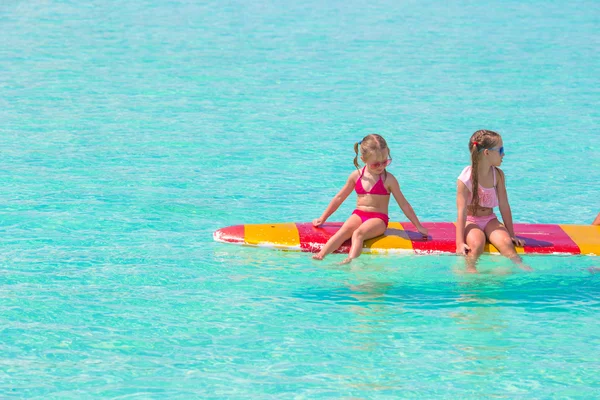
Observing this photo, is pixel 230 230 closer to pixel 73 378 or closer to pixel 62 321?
pixel 62 321

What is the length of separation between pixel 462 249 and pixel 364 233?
62 centimetres

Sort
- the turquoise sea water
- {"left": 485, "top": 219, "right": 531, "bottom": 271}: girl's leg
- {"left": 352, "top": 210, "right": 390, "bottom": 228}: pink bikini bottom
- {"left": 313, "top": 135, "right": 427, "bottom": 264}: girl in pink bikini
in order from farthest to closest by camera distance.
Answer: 1. {"left": 352, "top": 210, "right": 390, "bottom": 228}: pink bikini bottom
2. {"left": 313, "top": 135, "right": 427, "bottom": 264}: girl in pink bikini
3. {"left": 485, "top": 219, "right": 531, "bottom": 271}: girl's leg
4. the turquoise sea water

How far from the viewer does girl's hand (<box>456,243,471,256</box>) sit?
20.4ft

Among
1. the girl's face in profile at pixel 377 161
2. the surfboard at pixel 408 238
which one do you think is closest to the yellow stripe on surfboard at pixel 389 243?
the surfboard at pixel 408 238

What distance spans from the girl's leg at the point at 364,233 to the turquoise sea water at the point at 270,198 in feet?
0.41

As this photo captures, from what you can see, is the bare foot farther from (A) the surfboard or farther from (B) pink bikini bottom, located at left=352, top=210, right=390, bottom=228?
(B) pink bikini bottom, located at left=352, top=210, right=390, bottom=228

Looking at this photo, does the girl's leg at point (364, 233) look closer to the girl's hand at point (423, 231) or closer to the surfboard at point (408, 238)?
the surfboard at point (408, 238)

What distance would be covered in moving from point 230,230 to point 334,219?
1440 millimetres

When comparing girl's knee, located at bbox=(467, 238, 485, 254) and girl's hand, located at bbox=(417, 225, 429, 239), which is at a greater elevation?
girl's hand, located at bbox=(417, 225, 429, 239)

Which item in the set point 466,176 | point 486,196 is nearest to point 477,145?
point 466,176

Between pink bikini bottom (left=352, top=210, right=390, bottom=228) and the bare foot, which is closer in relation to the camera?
the bare foot

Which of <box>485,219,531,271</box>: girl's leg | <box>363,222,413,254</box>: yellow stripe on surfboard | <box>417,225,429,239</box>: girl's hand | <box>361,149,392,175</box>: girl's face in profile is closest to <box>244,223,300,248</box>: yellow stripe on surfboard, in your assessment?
<box>363,222,413,254</box>: yellow stripe on surfboard

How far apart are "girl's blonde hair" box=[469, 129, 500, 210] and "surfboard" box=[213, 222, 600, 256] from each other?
0.37 metres

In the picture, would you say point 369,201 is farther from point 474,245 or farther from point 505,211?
point 505,211
